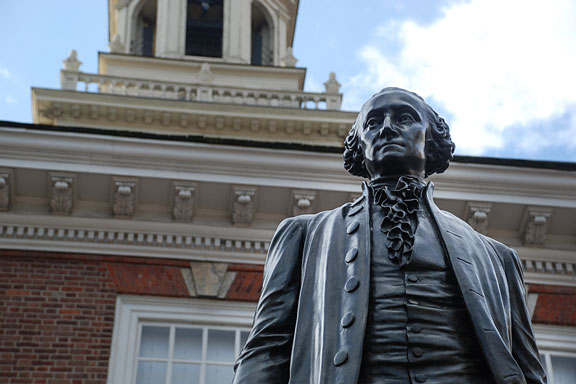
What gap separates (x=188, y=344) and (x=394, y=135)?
8.29 metres

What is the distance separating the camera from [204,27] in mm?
25750

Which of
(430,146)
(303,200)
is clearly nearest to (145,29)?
(303,200)

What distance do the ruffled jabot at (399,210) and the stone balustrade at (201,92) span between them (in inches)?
618

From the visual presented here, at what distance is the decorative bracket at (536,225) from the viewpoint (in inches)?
505

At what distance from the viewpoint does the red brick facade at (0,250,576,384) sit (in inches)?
445

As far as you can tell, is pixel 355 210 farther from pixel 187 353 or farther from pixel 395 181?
pixel 187 353

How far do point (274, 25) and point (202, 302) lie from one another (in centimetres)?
1437

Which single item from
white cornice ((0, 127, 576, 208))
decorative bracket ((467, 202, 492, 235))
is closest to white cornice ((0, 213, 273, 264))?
white cornice ((0, 127, 576, 208))

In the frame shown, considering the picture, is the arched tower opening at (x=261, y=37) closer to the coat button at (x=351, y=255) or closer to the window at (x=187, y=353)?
the window at (x=187, y=353)

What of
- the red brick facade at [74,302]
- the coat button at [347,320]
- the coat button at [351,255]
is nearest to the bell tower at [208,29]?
the red brick facade at [74,302]

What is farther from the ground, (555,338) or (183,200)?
(183,200)

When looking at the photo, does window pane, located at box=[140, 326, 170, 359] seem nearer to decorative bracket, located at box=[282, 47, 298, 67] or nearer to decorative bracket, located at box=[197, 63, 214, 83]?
decorative bracket, located at box=[197, 63, 214, 83]

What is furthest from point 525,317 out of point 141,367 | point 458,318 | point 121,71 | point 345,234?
point 121,71

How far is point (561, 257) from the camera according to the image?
13.0m
